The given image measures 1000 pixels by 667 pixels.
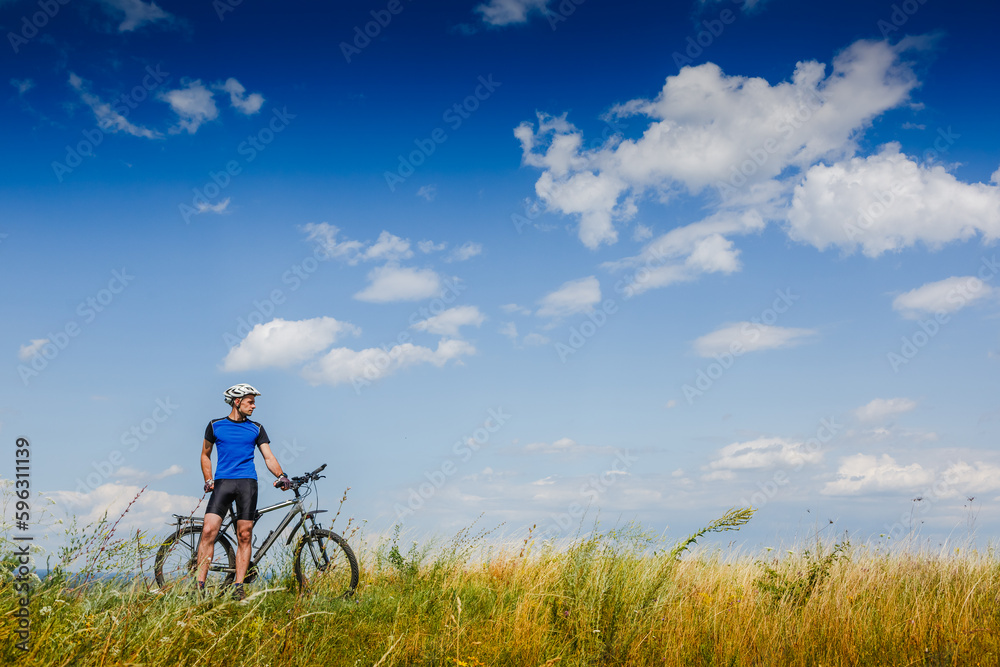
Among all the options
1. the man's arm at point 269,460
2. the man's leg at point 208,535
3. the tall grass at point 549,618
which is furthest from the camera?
the man's arm at point 269,460

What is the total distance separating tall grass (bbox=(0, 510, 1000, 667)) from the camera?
183 inches

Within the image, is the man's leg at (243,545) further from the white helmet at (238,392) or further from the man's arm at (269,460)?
the white helmet at (238,392)

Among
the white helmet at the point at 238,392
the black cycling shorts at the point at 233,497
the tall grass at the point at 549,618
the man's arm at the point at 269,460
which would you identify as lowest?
the tall grass at the point at 549,618

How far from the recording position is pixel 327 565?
8.14m

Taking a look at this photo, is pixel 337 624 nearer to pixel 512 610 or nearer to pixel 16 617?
pixel 512 610

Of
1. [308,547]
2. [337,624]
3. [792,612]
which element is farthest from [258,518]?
[792,612]

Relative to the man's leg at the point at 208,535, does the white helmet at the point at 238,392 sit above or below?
above

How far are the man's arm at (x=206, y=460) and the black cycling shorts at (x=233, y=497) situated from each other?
0.62 feet

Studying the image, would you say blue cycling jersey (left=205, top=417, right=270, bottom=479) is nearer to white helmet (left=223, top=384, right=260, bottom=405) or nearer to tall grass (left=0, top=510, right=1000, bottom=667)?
white helmet (left=223, top=384, right=260, bottom=405)

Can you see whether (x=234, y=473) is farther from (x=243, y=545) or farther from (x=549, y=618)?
(x=549, y=618)

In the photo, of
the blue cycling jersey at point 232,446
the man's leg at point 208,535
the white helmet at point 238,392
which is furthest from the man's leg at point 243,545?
the white helmet at point 238,392

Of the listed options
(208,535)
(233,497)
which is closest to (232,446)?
(233,497)

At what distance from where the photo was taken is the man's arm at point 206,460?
8.09 m

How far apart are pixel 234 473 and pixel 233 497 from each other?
322 millimetres
